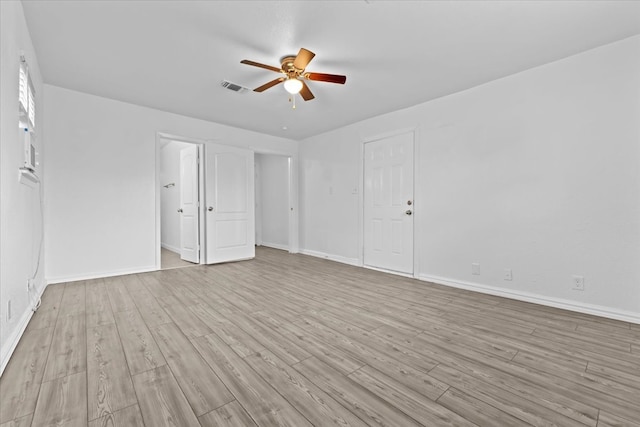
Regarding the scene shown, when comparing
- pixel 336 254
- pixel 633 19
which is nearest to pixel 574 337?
pixel 633 19

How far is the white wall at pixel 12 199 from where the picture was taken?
5.72ft

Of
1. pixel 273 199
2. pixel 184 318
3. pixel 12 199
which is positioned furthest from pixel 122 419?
pixel 273 199

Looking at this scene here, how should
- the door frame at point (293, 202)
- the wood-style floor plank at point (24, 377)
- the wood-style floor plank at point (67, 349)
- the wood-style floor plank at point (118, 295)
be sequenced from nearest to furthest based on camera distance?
the wood-style floor plank at point (24, 377) < the wood-style floor plank at point (67, 349) < the wood-style floor plank at point (118, 295) < the door frame at point (293, 202)

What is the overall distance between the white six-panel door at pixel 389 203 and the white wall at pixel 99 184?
3295mm

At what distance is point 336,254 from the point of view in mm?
5324

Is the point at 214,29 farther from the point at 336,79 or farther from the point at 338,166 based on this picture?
the point at 338,166

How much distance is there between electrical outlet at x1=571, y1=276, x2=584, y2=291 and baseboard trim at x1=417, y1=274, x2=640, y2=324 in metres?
0.14

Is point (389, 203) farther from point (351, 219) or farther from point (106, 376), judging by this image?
point (106, 376)

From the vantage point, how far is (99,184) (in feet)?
12.6

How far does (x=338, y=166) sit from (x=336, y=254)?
167cm

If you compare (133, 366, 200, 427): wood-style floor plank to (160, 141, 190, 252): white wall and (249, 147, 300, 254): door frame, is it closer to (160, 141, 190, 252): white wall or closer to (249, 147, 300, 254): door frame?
(249, 147, 300, 254): door frame

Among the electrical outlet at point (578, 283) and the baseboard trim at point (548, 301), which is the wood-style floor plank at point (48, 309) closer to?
the baseboard trim at point (548, 301)

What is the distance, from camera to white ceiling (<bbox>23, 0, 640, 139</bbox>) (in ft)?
6.92

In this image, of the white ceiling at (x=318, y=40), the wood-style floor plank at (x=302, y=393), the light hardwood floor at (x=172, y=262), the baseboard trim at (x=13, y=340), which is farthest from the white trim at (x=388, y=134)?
the baseboard trim at (x=13, y=340)
